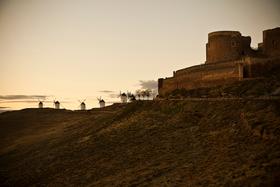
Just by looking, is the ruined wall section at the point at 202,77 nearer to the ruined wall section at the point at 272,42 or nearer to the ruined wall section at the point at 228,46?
the ruined wall section at the point at 228,46

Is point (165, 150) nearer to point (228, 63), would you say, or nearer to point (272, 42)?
point (228, 63)

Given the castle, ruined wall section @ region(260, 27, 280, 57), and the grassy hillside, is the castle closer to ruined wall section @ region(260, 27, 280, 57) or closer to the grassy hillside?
ruined wall section @ region(260, 27, 280, 57)

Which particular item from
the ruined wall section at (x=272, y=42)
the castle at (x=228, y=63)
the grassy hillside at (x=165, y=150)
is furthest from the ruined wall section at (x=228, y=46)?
the grassy hillside at (x=165, y=150)

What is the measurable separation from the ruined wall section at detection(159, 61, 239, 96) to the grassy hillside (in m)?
6.47

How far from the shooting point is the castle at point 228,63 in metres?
36.9

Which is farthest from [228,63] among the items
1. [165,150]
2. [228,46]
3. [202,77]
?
[165,150]

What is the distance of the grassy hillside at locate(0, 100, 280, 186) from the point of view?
747 inches

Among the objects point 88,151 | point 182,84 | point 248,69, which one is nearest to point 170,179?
point 88,151

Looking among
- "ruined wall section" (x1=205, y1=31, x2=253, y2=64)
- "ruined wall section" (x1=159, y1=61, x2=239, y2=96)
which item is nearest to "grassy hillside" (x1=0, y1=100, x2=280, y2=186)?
"ruined wall section" (x1=159, y1=61, x2=239, y2=96)

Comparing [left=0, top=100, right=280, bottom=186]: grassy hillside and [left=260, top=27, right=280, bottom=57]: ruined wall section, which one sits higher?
[left=260, top=27, right=280, bottom=57]: ruined wall section

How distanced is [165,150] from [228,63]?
17.8 m

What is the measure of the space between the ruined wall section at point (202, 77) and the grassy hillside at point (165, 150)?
6465mm

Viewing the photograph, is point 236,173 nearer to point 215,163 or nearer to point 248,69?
point 215,163

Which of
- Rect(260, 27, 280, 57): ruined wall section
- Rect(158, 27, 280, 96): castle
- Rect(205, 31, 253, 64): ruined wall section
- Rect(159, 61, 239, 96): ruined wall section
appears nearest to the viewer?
Rect(158, 27, 280, 96): castle
